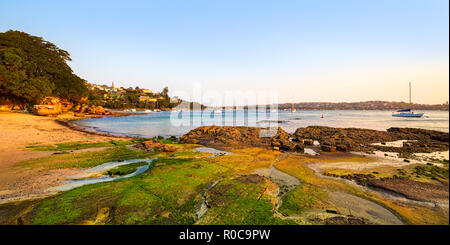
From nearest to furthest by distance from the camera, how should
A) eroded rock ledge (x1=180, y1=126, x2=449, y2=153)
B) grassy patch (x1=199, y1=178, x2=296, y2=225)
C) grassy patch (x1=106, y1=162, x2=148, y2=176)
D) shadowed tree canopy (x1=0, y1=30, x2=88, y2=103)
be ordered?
grassy patch (x1=199, y1=178, x2=296, y2=225) < grassy patch (x1=106, y1=162, x2=148, y2=176) < eroded rock ledge (x1=180, y1=126, x2=449, y2=153) < shadowed tree canopy (x1=0, y1=30, x2=88, y2=103)

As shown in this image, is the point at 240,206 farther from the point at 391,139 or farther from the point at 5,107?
the point at 5,107

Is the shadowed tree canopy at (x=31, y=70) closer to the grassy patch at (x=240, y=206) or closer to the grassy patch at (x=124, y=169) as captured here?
the grassy patch at (x=124, y=169)

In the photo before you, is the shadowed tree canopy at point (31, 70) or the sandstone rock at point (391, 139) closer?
the sandstone rock at point (391, 139)

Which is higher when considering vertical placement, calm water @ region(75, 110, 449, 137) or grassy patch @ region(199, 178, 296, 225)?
calm water @ region(75, 110, 449, 137)

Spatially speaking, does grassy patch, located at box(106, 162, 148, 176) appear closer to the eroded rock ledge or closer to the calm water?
the eroded rock ledge

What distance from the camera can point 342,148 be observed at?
1355 cm

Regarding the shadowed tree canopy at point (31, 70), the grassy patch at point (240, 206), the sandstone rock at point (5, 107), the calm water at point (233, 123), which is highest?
the shadowed tree canopy at point (31, 70)

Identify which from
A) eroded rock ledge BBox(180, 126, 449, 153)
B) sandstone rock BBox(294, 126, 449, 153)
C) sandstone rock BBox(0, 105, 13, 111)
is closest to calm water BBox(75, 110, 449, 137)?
eroded rock ledge BBox(180, 126, 449, 153)

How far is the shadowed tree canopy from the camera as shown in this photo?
3262cm

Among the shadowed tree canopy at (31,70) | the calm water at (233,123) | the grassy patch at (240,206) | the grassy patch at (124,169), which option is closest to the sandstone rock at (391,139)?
the grassy patch at (240,206)

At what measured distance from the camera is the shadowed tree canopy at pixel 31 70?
32625 millimetres

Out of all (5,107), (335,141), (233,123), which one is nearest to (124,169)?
(335,141)

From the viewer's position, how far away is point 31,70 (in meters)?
37.6

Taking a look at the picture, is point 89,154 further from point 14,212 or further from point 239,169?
point 239,169
